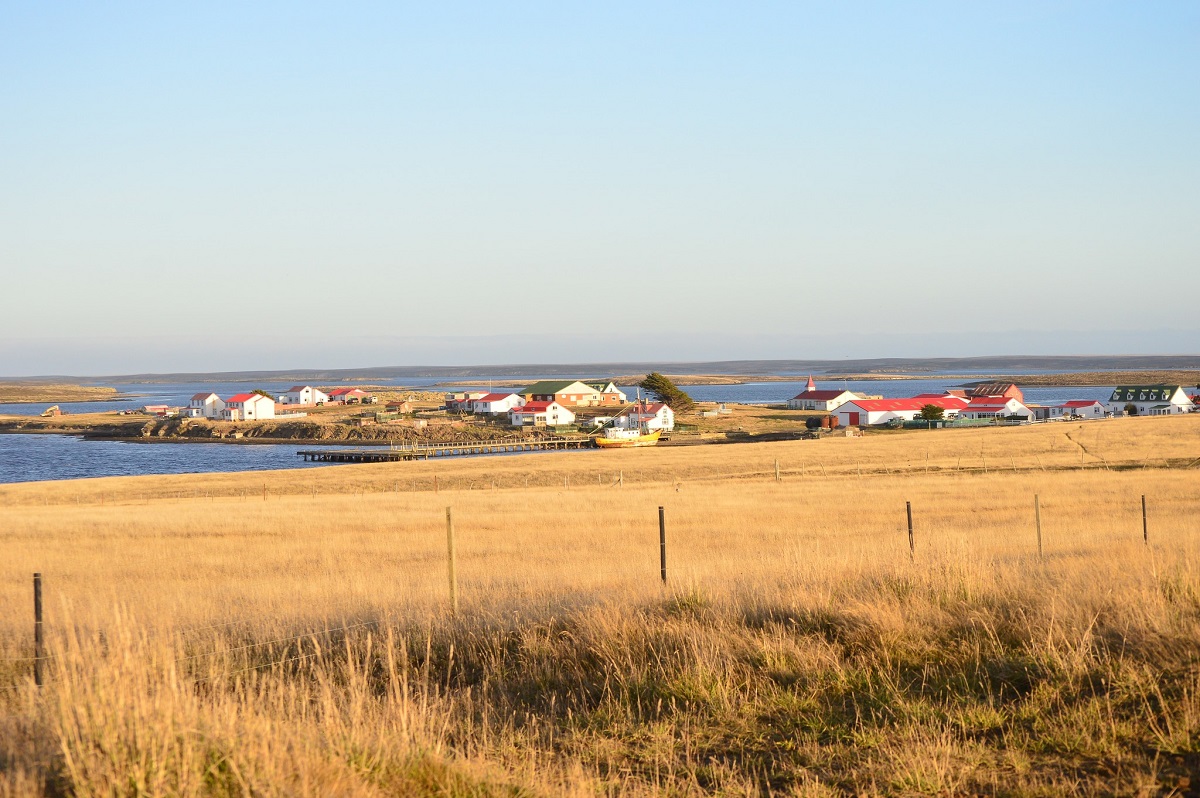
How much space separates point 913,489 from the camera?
38.5 meters

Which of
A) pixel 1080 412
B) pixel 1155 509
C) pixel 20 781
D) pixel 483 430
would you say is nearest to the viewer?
pixel 20 781

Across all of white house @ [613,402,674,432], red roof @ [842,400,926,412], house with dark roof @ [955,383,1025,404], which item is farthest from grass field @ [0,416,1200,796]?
house with dark roof @ [955,383,1025,404]

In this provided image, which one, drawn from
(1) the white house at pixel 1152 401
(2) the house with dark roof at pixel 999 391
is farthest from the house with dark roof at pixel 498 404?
(1) the white house at pixel 1152 401

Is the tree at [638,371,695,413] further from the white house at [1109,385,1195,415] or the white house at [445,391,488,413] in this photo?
the white house at [1109,385,1195,415]

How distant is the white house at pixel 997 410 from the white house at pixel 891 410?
97 centimetres

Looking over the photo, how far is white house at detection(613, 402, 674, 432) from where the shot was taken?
117375 millimetres

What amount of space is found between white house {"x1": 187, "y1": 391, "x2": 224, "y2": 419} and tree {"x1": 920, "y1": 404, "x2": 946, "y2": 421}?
314 ft

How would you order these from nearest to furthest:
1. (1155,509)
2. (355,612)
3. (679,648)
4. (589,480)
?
(679,648) → (355,612) → (1155,509) → (589,480)

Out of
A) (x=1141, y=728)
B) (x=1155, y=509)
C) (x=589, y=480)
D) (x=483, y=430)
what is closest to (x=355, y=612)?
(x=1141, y=728)

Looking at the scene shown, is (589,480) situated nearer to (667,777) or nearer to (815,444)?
(815,444)

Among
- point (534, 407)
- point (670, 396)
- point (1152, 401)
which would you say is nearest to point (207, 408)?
point (534, 407)

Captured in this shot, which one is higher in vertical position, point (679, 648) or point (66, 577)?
point (679, 648)

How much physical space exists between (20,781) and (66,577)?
57.2 feet

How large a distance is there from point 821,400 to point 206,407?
86.7 metres
